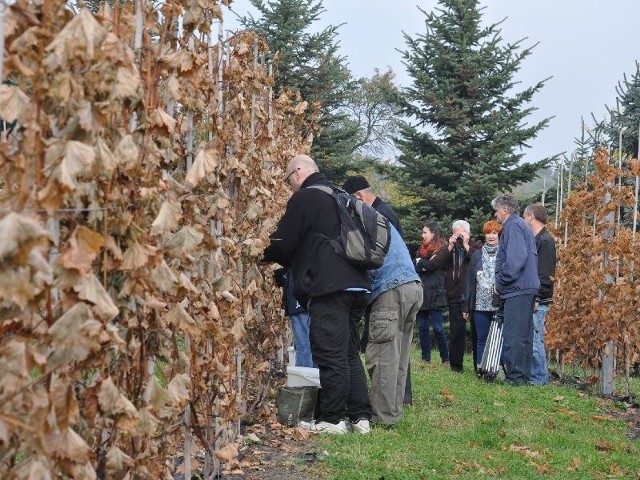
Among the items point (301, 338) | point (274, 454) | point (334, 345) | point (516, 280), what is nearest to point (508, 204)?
point (516, 280)

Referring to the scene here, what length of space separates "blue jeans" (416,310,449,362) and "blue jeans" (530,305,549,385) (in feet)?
5.98

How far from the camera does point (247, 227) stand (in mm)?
5422

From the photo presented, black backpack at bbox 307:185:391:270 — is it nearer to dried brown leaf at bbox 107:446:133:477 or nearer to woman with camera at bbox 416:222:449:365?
dried brown leaf at bbox 107:446:133:477

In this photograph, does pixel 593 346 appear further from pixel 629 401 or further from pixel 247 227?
pixel 247 227

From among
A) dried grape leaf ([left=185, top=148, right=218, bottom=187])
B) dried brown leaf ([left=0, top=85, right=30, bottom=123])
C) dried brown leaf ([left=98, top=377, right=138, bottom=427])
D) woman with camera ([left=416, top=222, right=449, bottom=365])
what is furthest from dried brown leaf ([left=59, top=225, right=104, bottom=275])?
woman with camera ([left=416, top=222, right=449, bottom=365])

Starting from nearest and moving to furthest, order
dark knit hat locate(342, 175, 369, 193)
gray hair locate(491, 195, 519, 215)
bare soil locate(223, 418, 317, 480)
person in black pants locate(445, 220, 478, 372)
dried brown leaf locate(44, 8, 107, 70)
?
dried brown leaf locate(44, 8, 107, 70)
bare soil locate(223, 418, 317, 480)
dark knit hat locate(342, 175, 369, 193)
gray hair locate(491, 195, 519, 215)
person in black pants locate(445, 220, 478, 372)

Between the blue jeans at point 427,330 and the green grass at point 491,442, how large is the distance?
2.85 m

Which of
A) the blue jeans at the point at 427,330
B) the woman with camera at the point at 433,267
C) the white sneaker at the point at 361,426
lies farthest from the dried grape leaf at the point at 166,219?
the blue jeans at the point at 427,330

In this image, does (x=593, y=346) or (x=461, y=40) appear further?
(x=461, y=40)

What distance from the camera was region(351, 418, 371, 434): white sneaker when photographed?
6.30m

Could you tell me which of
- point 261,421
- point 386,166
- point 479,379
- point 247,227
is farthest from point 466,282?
point 386,166

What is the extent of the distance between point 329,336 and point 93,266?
342 cm

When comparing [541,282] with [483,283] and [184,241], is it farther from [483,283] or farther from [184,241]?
[184,241]

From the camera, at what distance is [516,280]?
9289mm
